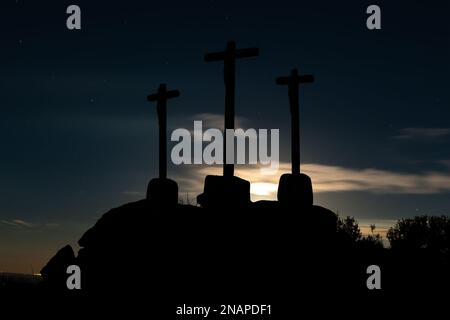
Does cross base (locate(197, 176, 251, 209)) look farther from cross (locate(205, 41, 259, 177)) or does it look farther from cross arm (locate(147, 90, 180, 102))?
cross arm (locate(147, 90, 180, 102))

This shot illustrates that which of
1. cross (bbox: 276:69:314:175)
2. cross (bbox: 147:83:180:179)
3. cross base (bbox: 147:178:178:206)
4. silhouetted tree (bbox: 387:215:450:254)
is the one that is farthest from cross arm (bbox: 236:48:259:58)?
silhouetted tree (bbox: 387:215:450:254)

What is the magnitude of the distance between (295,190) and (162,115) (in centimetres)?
588

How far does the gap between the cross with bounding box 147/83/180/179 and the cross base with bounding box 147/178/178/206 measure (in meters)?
0.49

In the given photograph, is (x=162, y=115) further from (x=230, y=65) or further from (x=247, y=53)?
(x=247, y=53)

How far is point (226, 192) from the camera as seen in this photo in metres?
19.2

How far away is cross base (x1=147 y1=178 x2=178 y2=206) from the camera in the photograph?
69.8 ft

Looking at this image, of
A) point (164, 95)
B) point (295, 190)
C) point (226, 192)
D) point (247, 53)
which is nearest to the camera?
point (226, 192)

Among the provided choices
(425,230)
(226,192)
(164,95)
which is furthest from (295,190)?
(425,230)

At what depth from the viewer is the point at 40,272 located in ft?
78.9
